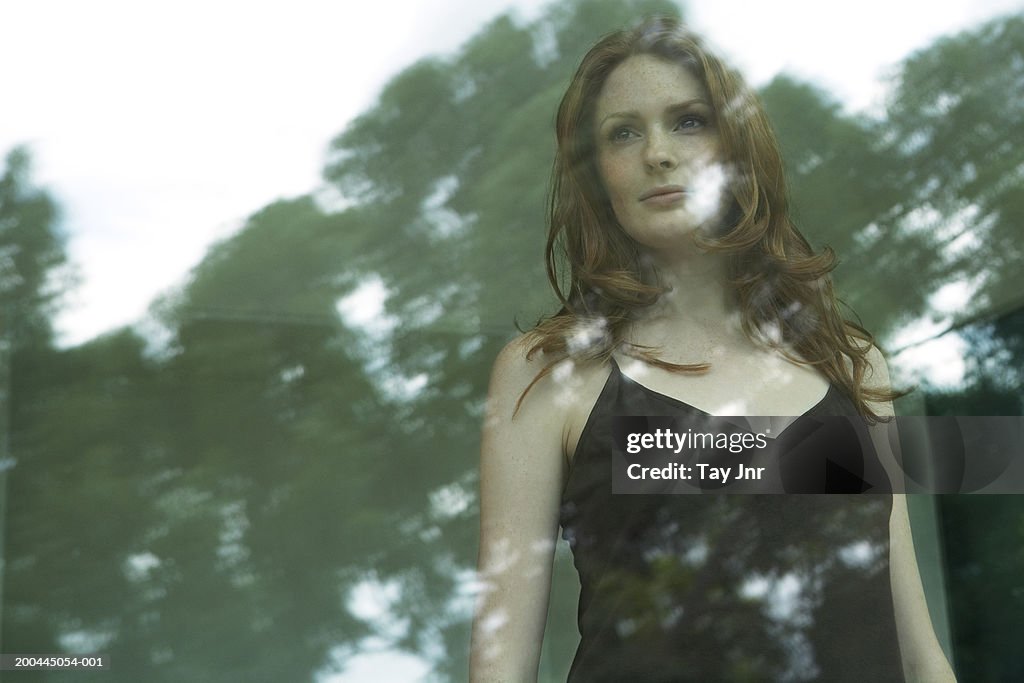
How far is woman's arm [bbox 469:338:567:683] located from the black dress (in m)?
0.03

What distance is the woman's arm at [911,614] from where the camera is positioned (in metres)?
1.51

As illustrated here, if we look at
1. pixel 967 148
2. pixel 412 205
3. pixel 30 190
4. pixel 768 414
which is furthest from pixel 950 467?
pixel 30 190

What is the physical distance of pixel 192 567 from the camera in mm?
2330

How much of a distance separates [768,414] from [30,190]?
4.37ft

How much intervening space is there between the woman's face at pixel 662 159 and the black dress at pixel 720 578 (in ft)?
0.75

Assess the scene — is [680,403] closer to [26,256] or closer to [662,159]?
[662,159]

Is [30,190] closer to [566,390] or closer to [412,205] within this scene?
[412,205]

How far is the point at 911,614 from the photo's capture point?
5.03 ft

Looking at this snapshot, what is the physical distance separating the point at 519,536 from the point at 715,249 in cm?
50

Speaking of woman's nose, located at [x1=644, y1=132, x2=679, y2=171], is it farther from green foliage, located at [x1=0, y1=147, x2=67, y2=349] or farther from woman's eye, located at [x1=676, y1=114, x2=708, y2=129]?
green foliage, located at [x1=0, y1=147, x2=67, y2=349]

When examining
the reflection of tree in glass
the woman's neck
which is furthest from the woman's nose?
the reflection of tree in glass

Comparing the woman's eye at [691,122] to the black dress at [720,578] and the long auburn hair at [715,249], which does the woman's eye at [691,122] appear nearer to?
the long auburn hair at [715,249]

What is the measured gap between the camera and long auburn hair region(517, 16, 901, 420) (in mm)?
1708

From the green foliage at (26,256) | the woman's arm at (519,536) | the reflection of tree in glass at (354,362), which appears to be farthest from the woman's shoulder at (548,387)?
the green foliage at (26,256)
